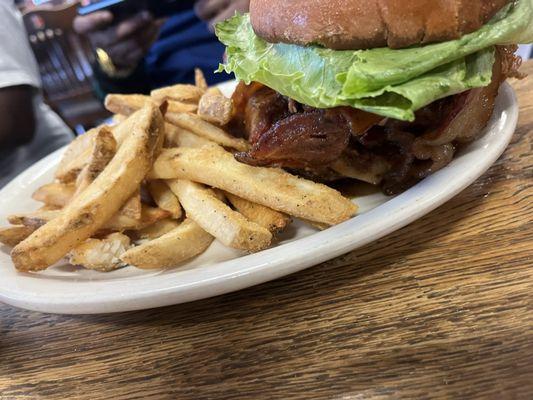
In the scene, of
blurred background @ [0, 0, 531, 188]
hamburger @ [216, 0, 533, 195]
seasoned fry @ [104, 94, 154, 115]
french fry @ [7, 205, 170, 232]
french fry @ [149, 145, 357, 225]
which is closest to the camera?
hamburger @ [216, 0, 533, 195]

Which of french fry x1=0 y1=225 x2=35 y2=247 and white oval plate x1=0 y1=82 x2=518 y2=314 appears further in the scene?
french fry x1=0 y1=225 x2=35 y2=247

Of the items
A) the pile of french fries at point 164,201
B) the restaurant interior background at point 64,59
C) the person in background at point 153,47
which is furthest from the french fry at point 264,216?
the restaurant interior background at point 64,59

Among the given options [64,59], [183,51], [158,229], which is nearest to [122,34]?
[183,51]

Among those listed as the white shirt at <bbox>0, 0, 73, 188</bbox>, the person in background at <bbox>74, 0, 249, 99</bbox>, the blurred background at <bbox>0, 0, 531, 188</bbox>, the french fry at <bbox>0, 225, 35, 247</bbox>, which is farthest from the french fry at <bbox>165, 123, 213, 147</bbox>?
the person in background at <bbox>74, 0, 249, 99</bbox>

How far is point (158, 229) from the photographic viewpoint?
167 cm

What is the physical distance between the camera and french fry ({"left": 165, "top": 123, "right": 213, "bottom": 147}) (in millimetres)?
1704

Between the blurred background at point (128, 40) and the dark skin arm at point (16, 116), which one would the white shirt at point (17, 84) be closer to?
the dark skin arm at point (16, 116)

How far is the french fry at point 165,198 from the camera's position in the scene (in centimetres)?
163

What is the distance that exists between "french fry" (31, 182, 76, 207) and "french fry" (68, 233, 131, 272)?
0.31 m

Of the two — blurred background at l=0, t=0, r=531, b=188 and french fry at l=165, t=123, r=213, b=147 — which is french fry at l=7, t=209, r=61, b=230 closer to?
french fry at l=165, t=123, r=213, b=147

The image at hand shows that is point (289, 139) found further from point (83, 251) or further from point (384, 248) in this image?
point (83, 251)

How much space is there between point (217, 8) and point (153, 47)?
2.83 ft

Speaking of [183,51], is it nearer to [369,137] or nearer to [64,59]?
[64,59]

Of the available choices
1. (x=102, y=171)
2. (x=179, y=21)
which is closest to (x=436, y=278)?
(x=102, y=171)
